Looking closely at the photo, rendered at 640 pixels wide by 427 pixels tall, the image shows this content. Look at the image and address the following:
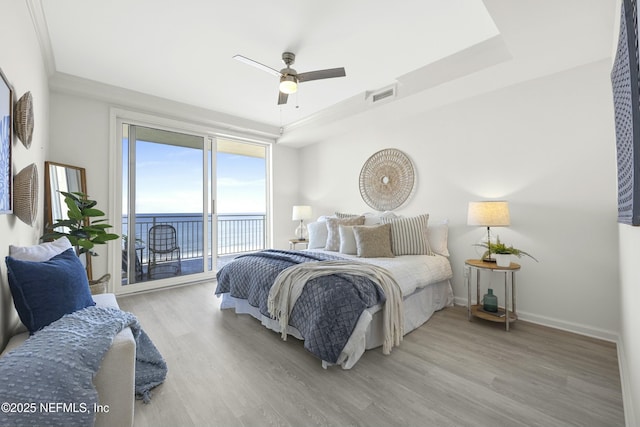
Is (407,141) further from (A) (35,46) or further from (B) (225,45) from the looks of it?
(A) (35,46)

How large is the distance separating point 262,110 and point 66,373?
12.6 feet

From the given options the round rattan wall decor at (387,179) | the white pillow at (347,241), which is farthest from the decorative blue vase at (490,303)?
the round rattan wall decor at (387,179)

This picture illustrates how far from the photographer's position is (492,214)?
2686 mm

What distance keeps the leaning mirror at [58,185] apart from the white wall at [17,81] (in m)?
0.58

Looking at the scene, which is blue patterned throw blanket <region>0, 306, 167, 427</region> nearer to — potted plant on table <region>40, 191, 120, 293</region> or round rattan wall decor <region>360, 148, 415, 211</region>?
potted plant on table <region>40, 191, 120, 293</region>

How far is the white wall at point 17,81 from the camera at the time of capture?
1.47 m

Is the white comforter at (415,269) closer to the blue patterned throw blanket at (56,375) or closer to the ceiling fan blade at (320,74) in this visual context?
the ceiling fan blade at (320,74)

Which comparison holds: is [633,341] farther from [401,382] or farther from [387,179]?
[387,179]

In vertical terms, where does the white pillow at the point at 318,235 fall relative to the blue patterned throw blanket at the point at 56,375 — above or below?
above

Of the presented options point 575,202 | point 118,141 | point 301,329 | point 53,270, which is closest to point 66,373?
point 53,270

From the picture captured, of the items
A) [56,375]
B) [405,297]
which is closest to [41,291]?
[56,375]

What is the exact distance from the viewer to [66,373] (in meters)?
1.09

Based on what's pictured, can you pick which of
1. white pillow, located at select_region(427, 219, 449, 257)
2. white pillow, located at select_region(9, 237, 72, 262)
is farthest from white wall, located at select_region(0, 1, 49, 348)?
white pillow, located at select_region(427, 219, 449, 257)

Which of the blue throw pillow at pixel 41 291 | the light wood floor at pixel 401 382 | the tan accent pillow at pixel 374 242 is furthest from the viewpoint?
the tan accent pillow at pixel 374 242
